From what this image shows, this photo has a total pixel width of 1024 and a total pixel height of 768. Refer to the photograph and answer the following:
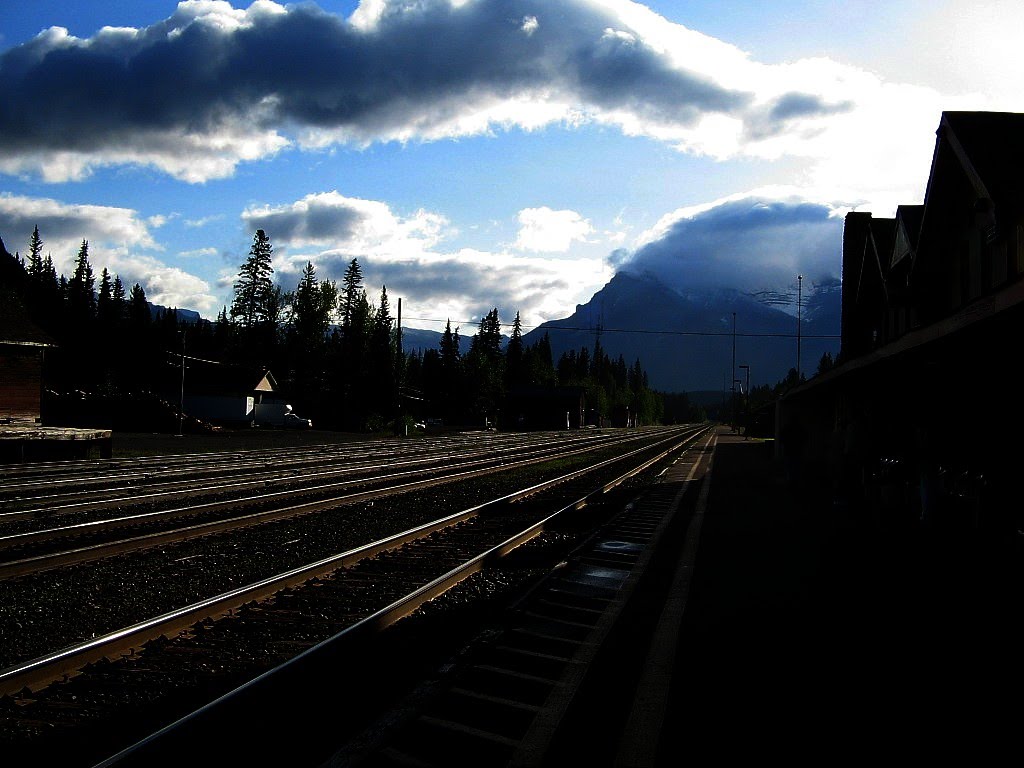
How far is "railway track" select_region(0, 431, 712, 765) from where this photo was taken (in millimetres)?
5195

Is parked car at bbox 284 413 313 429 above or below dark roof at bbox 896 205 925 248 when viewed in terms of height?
below

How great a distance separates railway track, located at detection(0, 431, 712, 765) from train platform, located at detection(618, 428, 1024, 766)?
7.79 ft

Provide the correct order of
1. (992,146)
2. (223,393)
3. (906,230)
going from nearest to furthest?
1. (992,146)
2. (906,230)
3. (223,393)

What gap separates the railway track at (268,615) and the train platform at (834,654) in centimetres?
237

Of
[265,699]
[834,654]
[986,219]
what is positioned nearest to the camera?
[265,699]

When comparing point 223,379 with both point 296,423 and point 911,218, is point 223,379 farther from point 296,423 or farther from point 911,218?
point 911,218

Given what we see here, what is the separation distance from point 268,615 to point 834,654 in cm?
444

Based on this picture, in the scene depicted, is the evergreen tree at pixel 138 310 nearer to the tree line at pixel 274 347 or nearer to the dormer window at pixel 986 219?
the tree line at pixel 274 347

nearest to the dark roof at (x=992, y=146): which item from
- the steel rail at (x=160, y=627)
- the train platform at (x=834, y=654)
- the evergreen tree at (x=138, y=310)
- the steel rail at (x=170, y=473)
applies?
the train platform at (x=834, y=654)

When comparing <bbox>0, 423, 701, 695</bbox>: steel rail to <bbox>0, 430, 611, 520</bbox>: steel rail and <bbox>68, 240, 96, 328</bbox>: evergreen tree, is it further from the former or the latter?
<bbox>68, 240, 96, 328</bbox>: evergreen tree

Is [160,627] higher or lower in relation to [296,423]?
higher

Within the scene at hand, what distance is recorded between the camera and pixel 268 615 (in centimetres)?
732

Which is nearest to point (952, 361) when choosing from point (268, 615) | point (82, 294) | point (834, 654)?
point (834, 654)

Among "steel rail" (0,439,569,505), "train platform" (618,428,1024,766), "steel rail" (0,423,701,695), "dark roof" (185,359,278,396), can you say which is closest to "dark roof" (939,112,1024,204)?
"train platform" (618,428,1024,766)
